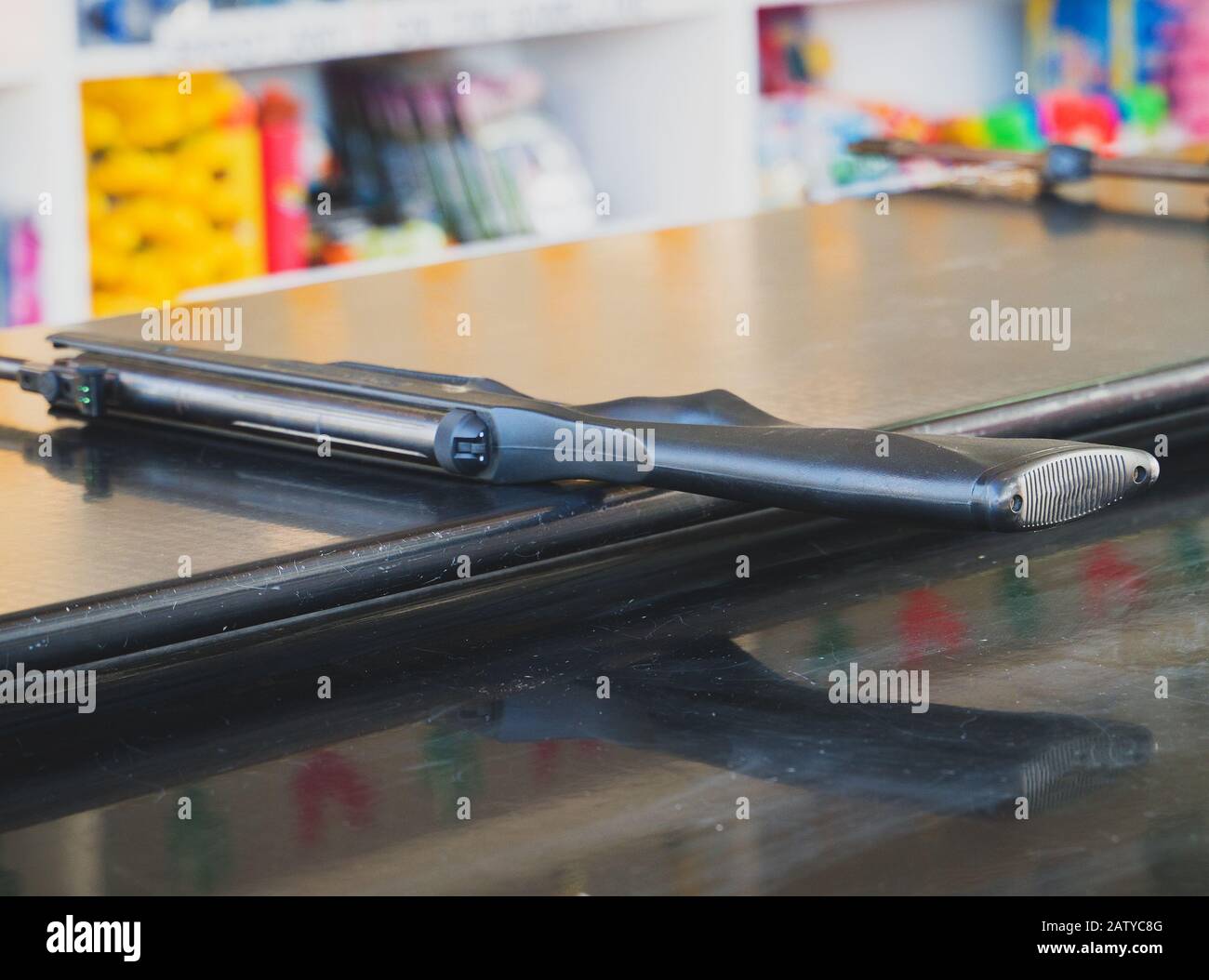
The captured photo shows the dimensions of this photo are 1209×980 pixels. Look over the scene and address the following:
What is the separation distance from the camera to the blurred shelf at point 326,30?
85.0 inches

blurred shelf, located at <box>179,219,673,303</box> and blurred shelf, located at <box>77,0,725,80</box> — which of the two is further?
blurred shelf, located at <box>179,219,673,303</box>

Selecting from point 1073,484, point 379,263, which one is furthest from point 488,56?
point 1073,484

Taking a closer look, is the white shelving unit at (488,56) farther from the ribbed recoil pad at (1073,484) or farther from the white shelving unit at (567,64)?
the ribbed recoil pad at (1073,484)

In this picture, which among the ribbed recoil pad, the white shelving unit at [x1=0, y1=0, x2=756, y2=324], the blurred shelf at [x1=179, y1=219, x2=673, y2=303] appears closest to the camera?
the ribbed recoil pad

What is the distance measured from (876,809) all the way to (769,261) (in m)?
0.76

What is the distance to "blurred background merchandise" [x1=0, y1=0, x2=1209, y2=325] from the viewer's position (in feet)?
7.18

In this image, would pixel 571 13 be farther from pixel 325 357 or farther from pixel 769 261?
pixel 325 357

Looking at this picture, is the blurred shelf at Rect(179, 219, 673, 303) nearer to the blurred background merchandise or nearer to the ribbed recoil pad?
the blurred background merchandise

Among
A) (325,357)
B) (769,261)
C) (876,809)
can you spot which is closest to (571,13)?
(769,261)

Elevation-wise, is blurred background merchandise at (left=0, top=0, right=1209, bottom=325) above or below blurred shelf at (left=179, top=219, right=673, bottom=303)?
above

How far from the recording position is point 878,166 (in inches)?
125

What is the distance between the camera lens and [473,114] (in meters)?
2.67

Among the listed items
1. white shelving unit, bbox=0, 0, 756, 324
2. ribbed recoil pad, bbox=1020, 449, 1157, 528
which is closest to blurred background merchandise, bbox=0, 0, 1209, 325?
white shelving unit, bbox=0, 0, 756, 324
